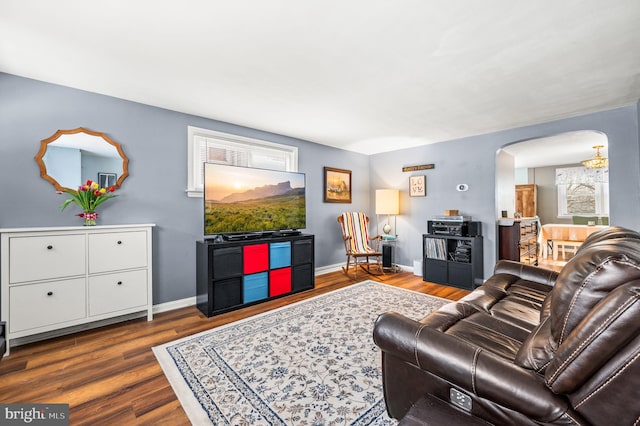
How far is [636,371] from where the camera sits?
0.79m

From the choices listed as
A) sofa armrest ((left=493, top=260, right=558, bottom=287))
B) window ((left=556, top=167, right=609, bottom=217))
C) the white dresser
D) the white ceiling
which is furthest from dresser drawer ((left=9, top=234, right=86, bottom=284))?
window ((left=556, top=167, right=609, bottom=217))

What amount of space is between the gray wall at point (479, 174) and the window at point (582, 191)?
5484 millimetres

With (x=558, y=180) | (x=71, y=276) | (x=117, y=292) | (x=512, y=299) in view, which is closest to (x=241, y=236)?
(x=117, y=292)

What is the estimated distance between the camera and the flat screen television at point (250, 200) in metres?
3.39

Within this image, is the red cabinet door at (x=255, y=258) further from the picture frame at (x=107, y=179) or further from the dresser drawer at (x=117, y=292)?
the picture frame at (x=107, y=179)

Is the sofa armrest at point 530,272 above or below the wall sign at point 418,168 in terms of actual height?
below

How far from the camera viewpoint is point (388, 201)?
5.29m

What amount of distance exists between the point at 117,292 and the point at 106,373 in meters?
0.96

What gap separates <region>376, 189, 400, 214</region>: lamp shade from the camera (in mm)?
5277

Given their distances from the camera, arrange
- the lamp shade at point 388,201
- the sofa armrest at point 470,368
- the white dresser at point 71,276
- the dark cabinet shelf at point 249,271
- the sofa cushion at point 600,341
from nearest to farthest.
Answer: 1. the sofa cushion at point 600,341
2. the sofa armrest at point 470,368
3. the white dresser at point 71,276
4. the dark cabinet shelf at point 249,271
5. the lamp shade at point 388,201

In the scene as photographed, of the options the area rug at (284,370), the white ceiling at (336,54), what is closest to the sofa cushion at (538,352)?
the area rug at (284,370)

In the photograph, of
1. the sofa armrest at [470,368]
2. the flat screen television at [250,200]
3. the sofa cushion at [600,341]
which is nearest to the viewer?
the sofa cushion at [600,341]

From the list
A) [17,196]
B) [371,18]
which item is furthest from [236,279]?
[371,18]

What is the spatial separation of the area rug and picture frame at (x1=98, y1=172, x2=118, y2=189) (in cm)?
181
